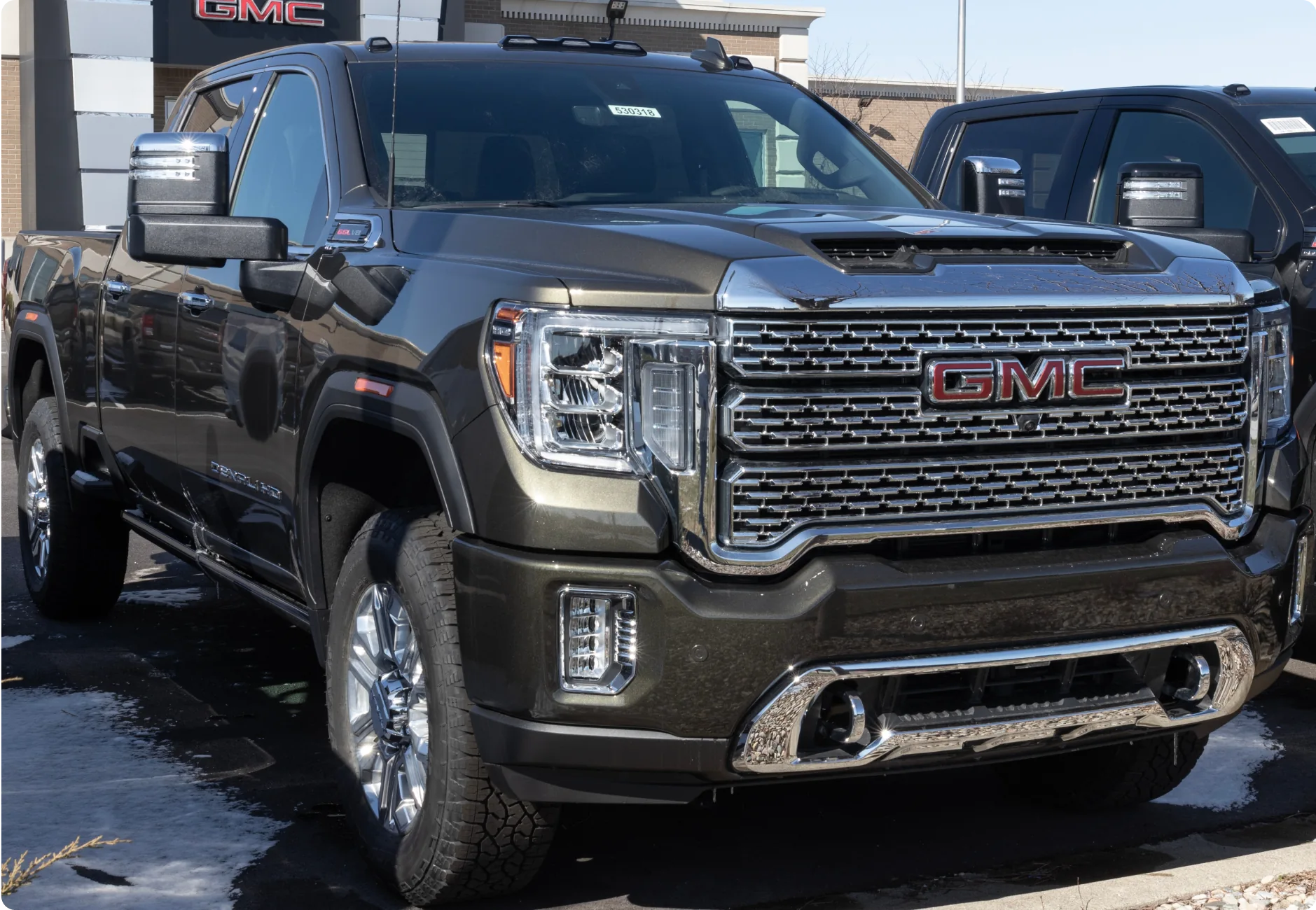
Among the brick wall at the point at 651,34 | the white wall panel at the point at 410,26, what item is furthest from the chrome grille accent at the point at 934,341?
the brick wall at the point at 651,34

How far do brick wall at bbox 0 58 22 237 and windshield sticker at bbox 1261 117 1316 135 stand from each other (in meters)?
24.0

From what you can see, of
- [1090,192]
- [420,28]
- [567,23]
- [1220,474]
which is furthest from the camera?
[567,23]

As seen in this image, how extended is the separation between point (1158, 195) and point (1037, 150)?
7.29 feet

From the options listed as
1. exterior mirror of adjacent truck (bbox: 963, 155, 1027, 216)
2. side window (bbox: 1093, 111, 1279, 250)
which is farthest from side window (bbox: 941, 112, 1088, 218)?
exterior mirror of adjacent truck (bbox: 963, 155, 1027, 216)

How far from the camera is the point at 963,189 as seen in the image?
5.42 metres

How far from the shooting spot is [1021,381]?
342 centimetres

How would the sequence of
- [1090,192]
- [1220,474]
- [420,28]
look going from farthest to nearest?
[420,28]
[1090,192]
[1220,474]

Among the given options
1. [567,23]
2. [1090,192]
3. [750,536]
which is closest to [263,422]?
[750,536]

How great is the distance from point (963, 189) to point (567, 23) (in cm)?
2599

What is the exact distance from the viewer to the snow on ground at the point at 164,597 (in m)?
7.30

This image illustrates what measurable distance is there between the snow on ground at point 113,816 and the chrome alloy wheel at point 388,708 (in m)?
0.44

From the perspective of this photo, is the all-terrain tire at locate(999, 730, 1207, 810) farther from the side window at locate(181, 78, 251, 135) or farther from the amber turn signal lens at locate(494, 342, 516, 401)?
the side window at locate(181, 78, 251, 135)

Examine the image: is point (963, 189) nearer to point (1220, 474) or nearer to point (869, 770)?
point (1220, 474)

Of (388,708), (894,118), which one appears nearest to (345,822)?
(388,708)
